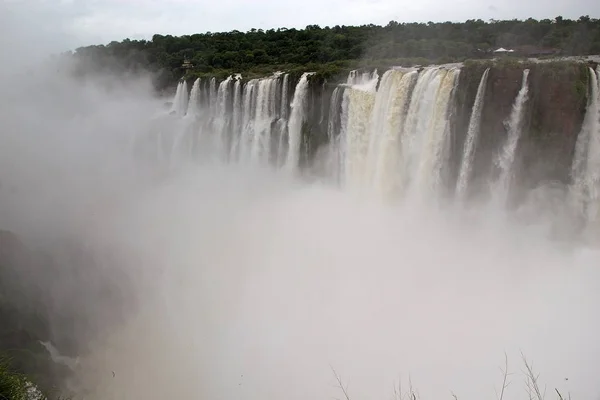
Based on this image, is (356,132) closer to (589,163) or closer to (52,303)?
(589,163)

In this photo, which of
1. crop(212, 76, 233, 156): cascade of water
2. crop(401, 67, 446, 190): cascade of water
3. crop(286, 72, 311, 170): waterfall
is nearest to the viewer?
crop(401, 67, 446, 190): cascade of water

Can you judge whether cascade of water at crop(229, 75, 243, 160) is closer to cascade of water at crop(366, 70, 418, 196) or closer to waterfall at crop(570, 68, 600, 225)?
cascade of water at crop(366, 70, 418, 196)

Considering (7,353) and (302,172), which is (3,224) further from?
(302,172)

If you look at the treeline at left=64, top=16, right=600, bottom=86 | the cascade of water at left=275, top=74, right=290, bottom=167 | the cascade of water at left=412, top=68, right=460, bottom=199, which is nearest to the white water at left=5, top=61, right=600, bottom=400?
the cascade of water at left=412, top=68, right=460, bottom=199

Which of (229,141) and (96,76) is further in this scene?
(96,76)

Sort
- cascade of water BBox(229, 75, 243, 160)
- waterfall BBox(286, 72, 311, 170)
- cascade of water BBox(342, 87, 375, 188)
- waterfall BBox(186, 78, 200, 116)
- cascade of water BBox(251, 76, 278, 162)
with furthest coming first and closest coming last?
waterfall BBox(186, 78, 200, 116) < cascade of water BBox(229, 75, 243, 160) < cascade of water BBox(251, 76, 278, 162) < waterfall BBox(286, 72, 311, 170) < cascade of water BBox(342, 87, 375, 188)

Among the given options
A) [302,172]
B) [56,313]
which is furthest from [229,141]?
[56,313]

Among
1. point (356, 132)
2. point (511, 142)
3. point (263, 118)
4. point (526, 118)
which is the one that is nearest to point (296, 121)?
point (263, 118)
